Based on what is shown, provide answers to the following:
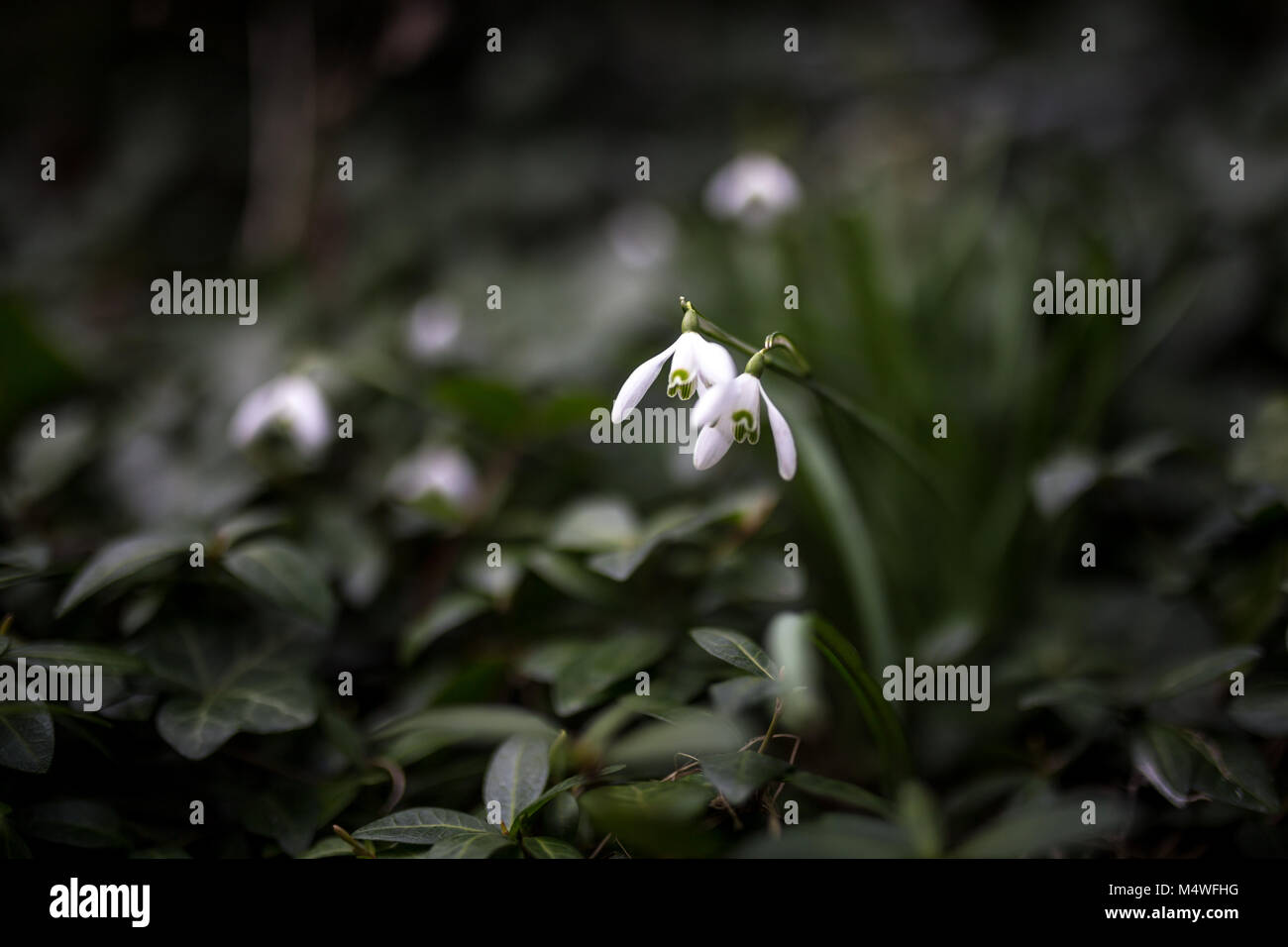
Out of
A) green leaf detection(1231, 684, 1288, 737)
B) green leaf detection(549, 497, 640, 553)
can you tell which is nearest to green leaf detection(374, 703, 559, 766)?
green leaf detection(549, 497, 640, 553)

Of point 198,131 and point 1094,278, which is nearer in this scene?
point 1094,278

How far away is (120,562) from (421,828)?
439 mm

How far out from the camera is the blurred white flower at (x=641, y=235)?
183 centimetres

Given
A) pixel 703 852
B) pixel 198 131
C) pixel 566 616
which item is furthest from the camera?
pixel 198 131

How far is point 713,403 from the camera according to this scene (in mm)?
714

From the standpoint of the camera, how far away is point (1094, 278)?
129cm

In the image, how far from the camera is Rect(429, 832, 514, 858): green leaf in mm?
677

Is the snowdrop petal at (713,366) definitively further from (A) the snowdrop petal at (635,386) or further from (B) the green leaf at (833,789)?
(B) the green leaf at (833,789)

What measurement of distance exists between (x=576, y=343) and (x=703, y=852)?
1029mm

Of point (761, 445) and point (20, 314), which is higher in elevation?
point (20, 314)

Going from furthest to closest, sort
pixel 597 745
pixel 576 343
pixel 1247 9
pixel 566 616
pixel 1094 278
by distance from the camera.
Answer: pixel 1247 9, pixel 576 343, pixel 1094 278, pixel 566 616, pixel 597 745

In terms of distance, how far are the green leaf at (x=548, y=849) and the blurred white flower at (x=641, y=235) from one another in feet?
4.31
